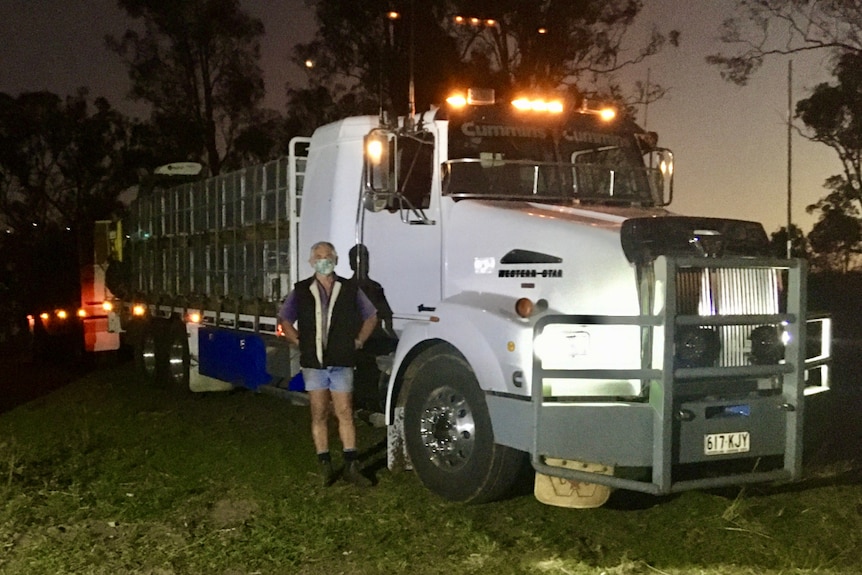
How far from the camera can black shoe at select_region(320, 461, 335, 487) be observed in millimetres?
7230

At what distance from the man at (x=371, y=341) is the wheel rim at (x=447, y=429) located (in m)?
0.89

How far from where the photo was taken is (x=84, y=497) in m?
7.00

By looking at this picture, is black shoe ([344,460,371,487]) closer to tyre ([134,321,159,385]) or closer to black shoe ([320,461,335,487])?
black shoe ([320,461,335,487])

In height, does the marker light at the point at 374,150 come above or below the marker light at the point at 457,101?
below

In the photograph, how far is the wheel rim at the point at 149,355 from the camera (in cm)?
1291

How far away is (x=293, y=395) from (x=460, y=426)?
2.80 m

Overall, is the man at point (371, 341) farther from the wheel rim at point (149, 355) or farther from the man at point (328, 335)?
the wheel rim at point (149, 355)

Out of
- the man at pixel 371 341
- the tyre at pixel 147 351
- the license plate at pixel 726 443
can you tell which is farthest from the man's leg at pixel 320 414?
the tyre at pixel 147 351

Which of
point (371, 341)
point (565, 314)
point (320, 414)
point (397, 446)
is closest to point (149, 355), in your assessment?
point (371, 341)

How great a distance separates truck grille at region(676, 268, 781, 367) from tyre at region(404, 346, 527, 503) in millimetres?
1445

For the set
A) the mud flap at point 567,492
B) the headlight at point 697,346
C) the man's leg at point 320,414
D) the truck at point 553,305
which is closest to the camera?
the truck at point 553,305

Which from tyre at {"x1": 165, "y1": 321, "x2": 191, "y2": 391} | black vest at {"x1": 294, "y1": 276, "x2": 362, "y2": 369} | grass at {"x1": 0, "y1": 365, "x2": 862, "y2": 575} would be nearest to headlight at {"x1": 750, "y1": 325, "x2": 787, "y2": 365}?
grass at {"x1": 0, "y1": 365, "x2": 862, "y2": 575}

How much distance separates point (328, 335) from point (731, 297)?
9.21 feet

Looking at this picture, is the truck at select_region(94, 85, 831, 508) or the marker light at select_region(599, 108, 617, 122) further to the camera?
the marker light at select_region(599, 108, 617, 122)
